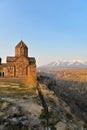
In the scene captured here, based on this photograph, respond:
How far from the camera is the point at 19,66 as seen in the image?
212ft

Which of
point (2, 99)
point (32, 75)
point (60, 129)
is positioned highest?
point (32, 75)

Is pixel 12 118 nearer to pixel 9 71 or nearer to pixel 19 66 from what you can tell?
pixel 19 66

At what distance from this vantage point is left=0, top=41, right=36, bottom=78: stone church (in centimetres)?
6438

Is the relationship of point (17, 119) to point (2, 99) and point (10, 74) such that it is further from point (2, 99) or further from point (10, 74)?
point (10, 74)

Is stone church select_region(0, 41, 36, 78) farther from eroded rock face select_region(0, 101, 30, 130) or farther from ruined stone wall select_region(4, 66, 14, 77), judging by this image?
eroded rock face select_region(0, 101, 30, 130)

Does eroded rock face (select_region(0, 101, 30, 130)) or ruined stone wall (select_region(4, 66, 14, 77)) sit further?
ruined stone wall (select_region(4, 66, 14, 77))

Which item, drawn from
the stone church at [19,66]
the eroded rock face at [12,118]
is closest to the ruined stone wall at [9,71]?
the stone church at [19,66]

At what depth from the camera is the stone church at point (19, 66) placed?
211 feet

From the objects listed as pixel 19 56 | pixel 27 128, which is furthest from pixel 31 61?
pixel 27 128

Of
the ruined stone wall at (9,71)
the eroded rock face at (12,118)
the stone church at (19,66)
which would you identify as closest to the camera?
the eroded rock face at (12,118)

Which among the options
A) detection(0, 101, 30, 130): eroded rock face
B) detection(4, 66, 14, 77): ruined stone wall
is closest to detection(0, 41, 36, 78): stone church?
detection(4, 66, 14, 77): ruined stone wall

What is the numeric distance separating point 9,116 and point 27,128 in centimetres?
297

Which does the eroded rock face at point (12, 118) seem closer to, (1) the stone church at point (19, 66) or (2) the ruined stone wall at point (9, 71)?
(1) the stone church at point (19, 66)

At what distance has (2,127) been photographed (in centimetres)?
2570
